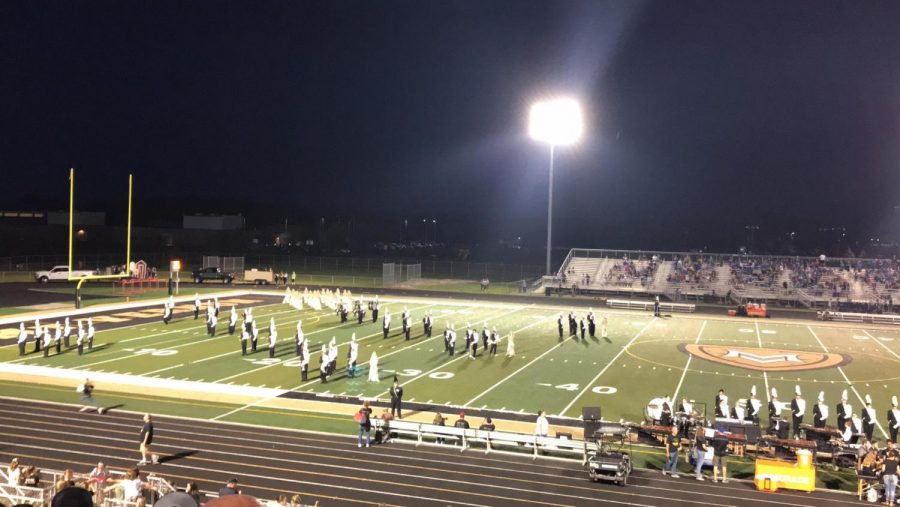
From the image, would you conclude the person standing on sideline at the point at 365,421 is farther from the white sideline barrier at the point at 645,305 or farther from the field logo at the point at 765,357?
the white sideline barrier at the point at 645,305

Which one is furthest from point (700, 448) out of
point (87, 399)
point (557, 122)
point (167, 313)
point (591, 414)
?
point (557, 122)

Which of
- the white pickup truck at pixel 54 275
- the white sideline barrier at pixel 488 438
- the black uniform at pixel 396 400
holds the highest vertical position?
Answer: the white pickup truck at pixel 54 275

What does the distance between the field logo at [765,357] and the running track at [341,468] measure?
12.4 meters

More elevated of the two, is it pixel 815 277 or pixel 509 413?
pixel 815 277

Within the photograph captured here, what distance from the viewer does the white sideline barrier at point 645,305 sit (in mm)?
40094

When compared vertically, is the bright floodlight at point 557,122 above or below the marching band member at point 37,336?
above

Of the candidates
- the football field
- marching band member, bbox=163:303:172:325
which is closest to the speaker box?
the football field

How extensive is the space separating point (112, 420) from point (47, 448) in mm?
2346

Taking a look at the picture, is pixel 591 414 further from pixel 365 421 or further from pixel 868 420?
pixel 868 420

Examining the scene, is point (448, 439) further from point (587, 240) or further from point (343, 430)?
point (587, 240)

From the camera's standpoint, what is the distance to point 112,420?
15547 millimetres

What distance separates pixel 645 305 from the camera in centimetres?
4066

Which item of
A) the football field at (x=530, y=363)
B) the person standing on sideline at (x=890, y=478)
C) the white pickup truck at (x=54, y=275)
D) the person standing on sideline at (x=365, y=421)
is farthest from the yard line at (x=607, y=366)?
the white pickup truck at (x=54, y=275)

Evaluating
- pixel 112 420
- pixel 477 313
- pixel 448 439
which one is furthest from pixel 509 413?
pixel 477 313
